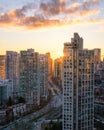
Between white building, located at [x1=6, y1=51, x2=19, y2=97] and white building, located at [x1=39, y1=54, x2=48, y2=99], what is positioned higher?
white building, located at [x1=6, y1=51, x2=19, y2=97]

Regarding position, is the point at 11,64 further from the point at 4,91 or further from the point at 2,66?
the point at 4,91

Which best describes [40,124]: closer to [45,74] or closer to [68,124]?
[68,124]

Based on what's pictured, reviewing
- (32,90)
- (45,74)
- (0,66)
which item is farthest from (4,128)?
(0,66)

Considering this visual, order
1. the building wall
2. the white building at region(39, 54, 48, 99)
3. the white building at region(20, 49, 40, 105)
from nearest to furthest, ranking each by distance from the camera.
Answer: the white building at region(20, 49, 40, 105), the white building at region(39, 54, 48, 99), the building wall

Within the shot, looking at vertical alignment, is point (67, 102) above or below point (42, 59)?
below

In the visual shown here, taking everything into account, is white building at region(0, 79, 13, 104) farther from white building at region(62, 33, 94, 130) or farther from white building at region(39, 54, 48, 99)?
white building at region(62, 33, 94, 130)

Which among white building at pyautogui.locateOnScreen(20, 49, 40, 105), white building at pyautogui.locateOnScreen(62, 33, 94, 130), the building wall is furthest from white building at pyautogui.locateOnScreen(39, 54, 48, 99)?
white building at pyautogui.locateOnScreen(62, 33, 94, 130)

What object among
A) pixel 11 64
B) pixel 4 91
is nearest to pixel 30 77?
pixel 4 91

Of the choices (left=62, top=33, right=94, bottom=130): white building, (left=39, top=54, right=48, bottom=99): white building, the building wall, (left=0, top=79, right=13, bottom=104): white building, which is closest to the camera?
(left=62, top=33, right=94, bottom=130): white building
